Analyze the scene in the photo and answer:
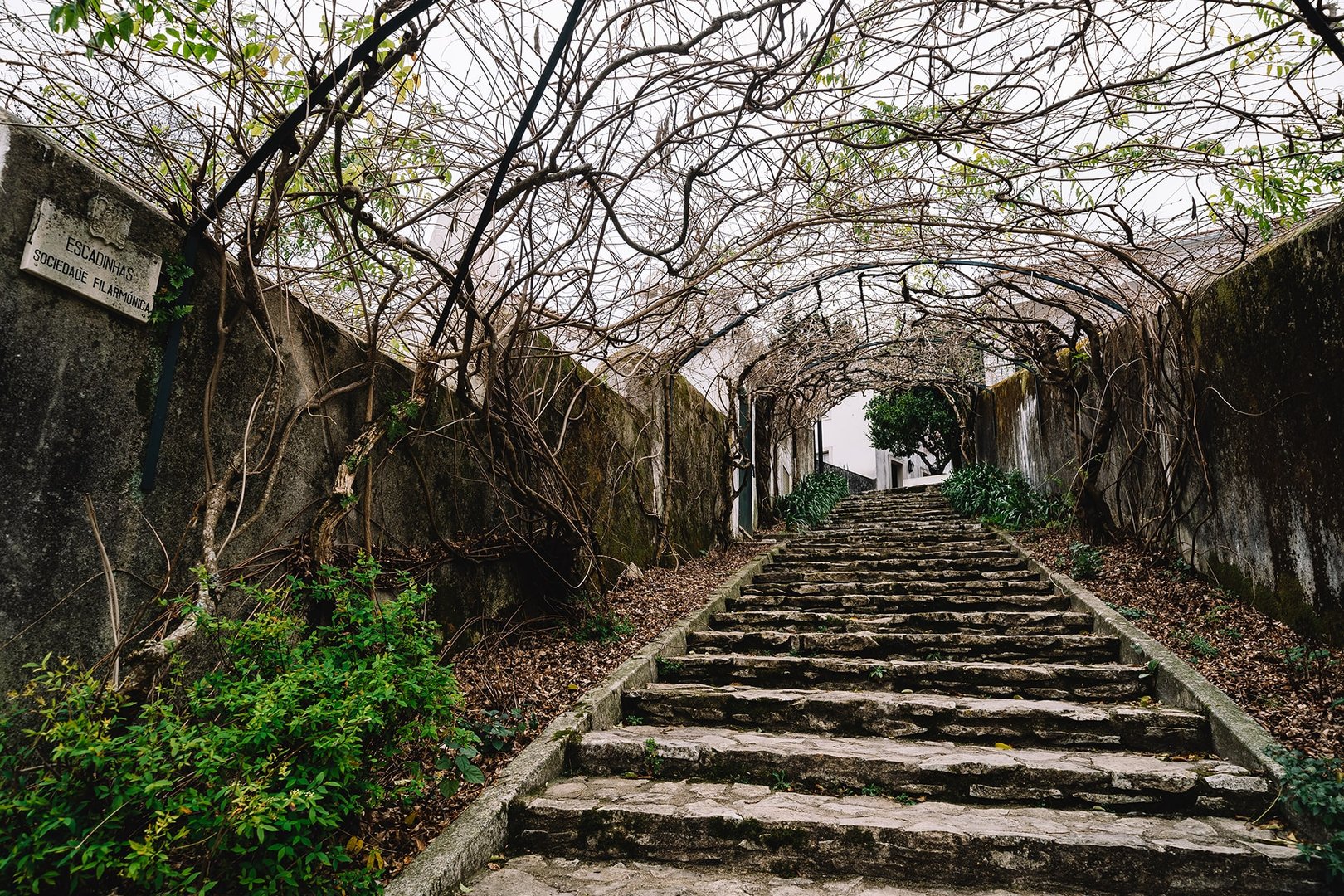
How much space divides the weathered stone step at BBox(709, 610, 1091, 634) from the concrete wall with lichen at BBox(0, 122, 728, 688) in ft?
6.81

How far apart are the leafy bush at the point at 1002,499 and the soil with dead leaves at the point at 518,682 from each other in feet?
15.4

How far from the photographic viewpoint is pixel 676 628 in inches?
197

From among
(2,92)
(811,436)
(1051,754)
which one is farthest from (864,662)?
(811,436)

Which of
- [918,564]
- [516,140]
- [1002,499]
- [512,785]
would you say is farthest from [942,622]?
[1002,499]

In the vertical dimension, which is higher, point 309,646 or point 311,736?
point 309,646

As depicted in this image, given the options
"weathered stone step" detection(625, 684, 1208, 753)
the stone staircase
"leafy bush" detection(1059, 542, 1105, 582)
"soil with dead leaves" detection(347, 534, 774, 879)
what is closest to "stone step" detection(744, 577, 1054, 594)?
"leafy bush" detection(1059, 542, 1105, 582)

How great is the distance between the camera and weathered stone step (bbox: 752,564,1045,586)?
626cm

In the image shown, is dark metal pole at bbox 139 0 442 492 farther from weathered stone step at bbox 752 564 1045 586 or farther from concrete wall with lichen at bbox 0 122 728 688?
weathered stone step at bbox 752 564 1045 586

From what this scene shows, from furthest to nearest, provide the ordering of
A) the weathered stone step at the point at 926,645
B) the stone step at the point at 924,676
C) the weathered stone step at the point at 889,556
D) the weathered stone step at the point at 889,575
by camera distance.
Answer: the weathered stone step at the point at 889,556
the weathered stone step at the point at 889,575
the weathered stone step at the point at 926,645
the stone step at the point at 924,676

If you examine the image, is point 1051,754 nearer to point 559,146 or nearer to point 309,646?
point 309,646

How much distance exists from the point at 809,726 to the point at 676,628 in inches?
57.2

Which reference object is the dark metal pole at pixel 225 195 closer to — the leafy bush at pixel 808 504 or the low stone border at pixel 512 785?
the low stone border at pixel 512 785

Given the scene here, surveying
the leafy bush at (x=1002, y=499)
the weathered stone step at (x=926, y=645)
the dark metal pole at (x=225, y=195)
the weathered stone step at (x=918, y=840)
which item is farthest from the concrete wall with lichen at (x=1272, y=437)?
the dark metal pole at (x=225, y=195)

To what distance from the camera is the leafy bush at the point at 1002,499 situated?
27.5ft
